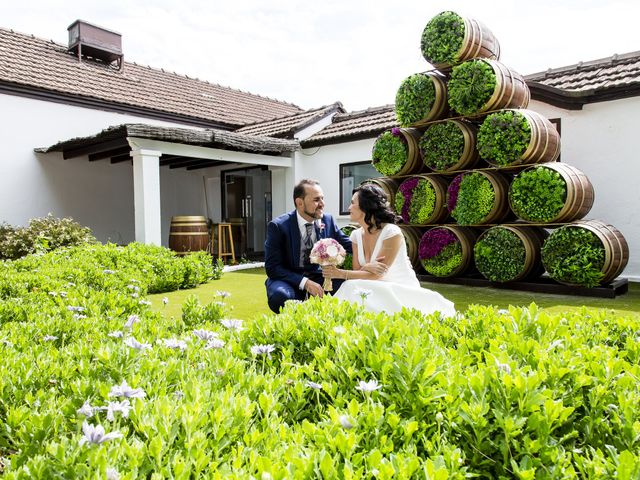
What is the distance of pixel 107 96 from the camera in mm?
12688

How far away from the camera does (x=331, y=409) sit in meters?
1.27

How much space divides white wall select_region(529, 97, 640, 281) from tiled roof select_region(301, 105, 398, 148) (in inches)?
154

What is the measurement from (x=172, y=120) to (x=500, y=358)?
14.1 meters

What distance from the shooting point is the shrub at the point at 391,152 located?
876 cm

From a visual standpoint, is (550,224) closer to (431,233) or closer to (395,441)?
(431,233)

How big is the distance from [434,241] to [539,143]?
2275mm

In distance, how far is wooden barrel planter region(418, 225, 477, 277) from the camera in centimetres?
794

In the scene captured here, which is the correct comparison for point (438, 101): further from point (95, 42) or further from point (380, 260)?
point (95, 42)

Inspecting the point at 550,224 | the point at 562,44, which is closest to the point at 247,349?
the point at 550,224

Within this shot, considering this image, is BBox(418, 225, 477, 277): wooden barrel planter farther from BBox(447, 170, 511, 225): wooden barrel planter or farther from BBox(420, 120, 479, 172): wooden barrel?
BBox(420, 120, 479, 172): wooden barrel

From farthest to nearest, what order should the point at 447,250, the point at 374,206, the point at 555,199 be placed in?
the point at 447,250
the point at 555,199
the point at 374,206

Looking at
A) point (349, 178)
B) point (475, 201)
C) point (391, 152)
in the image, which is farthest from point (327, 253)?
point (349, 178)

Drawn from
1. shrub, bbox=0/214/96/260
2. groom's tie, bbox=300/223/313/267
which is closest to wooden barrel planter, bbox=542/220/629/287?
groom's tie, bbox=300/223/313/267

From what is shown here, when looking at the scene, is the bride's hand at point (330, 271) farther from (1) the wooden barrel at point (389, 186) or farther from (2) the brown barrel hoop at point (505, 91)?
(1) the wooden barrel at point (389, 186)
